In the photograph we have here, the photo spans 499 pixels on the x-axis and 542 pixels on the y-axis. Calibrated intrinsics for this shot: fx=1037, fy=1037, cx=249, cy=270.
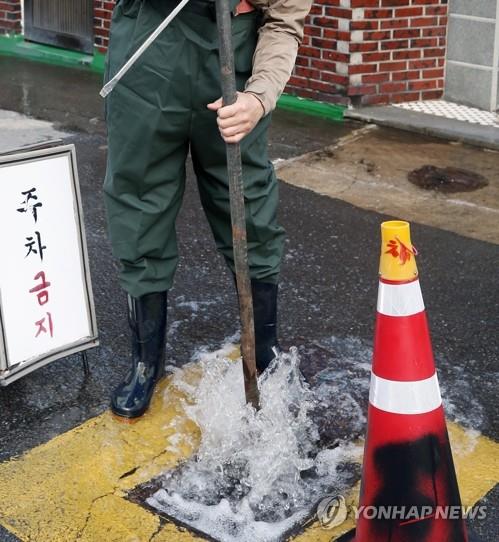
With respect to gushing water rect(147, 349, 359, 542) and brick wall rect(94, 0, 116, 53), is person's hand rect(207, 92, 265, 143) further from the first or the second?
brick wall rect(94, 0, 116, 53)

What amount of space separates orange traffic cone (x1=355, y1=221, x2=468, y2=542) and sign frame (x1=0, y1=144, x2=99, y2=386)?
1.39 meters

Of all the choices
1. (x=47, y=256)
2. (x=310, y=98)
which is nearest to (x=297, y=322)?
(x=47, y=256)

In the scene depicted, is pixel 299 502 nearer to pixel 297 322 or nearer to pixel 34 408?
pixel 34 408

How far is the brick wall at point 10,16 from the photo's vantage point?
9.77 meters

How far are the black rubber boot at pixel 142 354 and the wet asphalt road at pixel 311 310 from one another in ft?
0.41

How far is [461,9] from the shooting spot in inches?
295

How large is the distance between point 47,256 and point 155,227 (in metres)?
0.45

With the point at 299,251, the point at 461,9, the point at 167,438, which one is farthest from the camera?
the point at 461,9

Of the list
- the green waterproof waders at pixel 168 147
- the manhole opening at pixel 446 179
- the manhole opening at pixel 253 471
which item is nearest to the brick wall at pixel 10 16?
the manhole opening at pixel 446 179

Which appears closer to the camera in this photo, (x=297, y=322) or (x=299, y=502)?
(x=299, y=502)

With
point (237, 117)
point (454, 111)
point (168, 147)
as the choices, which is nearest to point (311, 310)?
point (168, 147)

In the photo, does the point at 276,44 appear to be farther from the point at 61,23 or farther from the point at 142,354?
the point at 61,23

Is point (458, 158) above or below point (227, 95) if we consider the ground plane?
below

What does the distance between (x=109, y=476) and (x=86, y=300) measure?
77 centimetres
